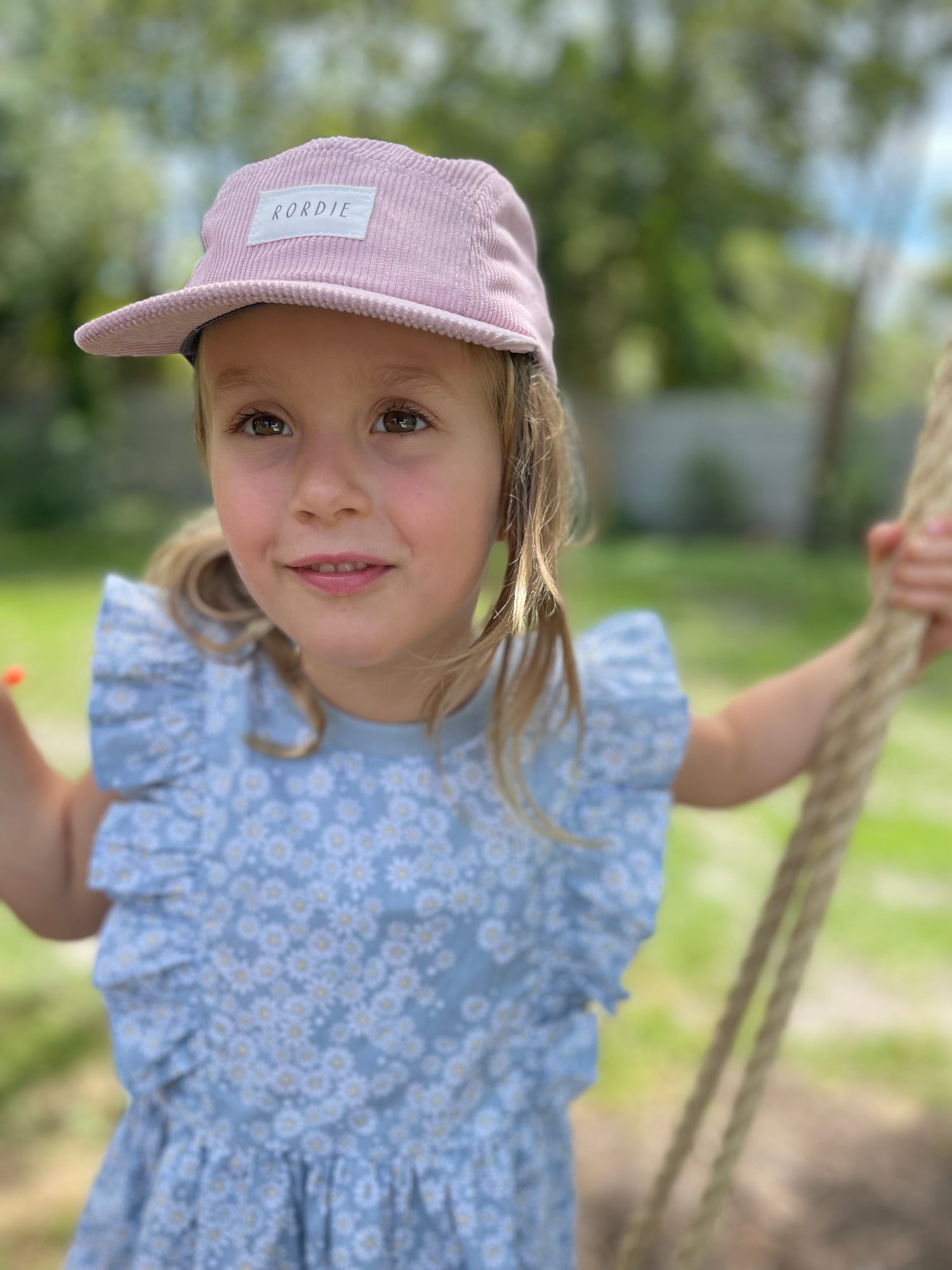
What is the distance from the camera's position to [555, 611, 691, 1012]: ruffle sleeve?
128cm

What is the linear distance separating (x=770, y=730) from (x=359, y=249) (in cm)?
69

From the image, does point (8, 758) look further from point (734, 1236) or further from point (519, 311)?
point (734, 1236)

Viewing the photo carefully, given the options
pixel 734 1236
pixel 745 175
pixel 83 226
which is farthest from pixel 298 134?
pixel 734 1236

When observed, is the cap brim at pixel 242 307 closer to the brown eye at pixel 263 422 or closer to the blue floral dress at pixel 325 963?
the brown eye at pixel 263 422

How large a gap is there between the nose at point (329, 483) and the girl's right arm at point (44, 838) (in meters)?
0.41

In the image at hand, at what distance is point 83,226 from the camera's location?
12.1 metres

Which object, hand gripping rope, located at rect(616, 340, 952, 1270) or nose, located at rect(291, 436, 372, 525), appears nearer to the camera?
nose, located at rect(291, 436, 372, 525)

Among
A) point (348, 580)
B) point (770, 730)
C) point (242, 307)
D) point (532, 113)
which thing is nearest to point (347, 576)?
point (348, 580)

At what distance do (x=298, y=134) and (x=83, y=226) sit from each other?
11.9 ft

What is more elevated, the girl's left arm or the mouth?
the mouth

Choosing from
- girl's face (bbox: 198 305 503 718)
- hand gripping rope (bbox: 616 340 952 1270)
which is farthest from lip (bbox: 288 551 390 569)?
hand gripping rope (bbox: 616 340 952 1270)

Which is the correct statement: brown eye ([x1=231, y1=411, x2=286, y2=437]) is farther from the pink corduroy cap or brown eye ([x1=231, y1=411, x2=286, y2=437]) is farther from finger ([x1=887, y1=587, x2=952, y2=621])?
finger ([x1=887, y1=587, x2=952, y2=621])

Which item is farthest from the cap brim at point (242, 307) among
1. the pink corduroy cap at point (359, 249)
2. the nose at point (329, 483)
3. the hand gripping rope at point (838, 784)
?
the hand gripping rope at point (838, 784)

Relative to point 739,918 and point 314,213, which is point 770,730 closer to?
point 314,213
